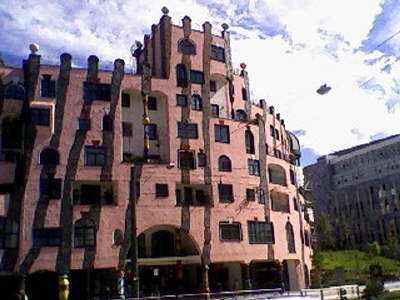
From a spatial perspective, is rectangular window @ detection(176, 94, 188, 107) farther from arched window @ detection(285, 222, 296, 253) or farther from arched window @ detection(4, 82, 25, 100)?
arched window @ detection(285, 222, 296, 253)

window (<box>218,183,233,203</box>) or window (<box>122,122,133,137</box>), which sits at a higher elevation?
window (<box>122,122,133,137</box>)

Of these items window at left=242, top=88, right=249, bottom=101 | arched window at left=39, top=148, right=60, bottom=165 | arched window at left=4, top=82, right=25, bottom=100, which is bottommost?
arched window at left=39, top=148, right=60, bottom=165

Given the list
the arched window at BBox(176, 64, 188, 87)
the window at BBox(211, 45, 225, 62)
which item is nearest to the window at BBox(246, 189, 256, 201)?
the arched window at BBox(176, 64, 188, 87)

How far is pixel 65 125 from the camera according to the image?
49812 mm

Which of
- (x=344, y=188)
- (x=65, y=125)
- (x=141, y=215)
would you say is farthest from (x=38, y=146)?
(x=344, y=188)

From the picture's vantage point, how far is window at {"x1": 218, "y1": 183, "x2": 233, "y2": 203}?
179 ft

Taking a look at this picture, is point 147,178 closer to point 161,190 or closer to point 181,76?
point 161,190

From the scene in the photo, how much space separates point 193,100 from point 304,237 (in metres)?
22.3

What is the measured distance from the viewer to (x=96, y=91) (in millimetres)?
52031

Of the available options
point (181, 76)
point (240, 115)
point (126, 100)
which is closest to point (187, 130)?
point (181, 76)

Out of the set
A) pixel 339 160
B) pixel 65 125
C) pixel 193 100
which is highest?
pixel 339 160

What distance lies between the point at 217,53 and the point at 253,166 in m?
13.2

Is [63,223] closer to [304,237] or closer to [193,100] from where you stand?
[193,100]

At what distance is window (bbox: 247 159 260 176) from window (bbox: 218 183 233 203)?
368 centimetres
